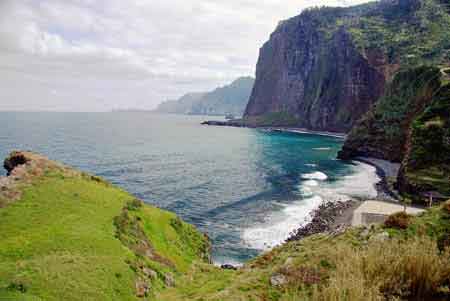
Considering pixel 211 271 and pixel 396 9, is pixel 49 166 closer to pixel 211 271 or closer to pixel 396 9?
pixel 211 271

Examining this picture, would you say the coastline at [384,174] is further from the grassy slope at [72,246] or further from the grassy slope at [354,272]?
the grassy slope at [354,272]

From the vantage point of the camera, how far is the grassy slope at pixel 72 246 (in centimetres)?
1371

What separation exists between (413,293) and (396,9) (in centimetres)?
22806

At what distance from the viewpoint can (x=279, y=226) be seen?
48812mm

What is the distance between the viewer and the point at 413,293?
27.3ft

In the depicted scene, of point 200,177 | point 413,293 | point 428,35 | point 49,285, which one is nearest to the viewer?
point 413,293

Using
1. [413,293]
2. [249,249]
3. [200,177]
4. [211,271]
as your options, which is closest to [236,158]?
[200,177]

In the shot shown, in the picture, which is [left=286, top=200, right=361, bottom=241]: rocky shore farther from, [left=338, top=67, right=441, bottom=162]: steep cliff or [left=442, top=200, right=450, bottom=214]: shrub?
[left=338, top=67, right=441, bottom=162]: steep cliff

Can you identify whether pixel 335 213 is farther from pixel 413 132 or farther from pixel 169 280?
pixel 169 280

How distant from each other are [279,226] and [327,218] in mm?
7834

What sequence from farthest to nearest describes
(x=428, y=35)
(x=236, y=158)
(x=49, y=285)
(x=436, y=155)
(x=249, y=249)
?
1. (x=428, y=35)
2. (x=236, y=158)
3. (x=436, y=155)
4. (x=249, y=249)
5. (x=49, y=285)

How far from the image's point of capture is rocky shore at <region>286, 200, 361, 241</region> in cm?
4572

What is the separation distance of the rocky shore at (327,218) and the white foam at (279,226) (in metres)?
1.25

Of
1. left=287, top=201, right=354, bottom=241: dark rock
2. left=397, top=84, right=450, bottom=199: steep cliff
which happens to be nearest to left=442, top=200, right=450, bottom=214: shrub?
left=287, top=201, right=354, bottom=241: dark rock
